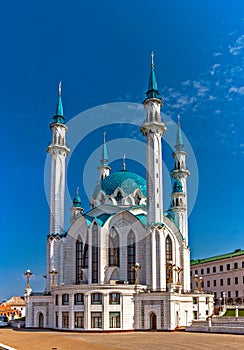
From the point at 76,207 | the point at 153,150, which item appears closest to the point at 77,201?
the point at 76,207

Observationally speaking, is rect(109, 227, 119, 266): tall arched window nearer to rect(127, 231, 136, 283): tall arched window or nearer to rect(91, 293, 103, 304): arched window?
rect(127, 231, 136, 283): tall arched window

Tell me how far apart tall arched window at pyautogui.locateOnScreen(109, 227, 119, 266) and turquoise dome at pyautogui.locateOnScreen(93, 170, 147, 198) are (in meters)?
9.02

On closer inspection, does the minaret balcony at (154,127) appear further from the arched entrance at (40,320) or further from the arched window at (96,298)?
the arched entrance at (40,320)

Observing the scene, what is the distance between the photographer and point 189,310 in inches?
2025

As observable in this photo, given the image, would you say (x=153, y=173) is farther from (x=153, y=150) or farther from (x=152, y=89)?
(x=152, y=89)

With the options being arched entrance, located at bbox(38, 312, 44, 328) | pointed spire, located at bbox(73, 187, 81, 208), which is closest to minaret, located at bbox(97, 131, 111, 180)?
pointed spire, located at bbox(73, 187, 81, 208)

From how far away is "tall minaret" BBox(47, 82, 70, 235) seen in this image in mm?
61250

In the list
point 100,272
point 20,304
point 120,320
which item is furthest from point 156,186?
point 20,304

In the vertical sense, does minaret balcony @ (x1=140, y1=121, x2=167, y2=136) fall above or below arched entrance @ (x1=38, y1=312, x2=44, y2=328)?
above

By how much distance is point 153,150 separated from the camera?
191ft

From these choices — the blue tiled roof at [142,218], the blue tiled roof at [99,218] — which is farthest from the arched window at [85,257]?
the blue tiled roof at [142,218]

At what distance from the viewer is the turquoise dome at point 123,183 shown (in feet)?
215

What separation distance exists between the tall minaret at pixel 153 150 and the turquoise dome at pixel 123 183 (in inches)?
340

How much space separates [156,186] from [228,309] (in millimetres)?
19577
